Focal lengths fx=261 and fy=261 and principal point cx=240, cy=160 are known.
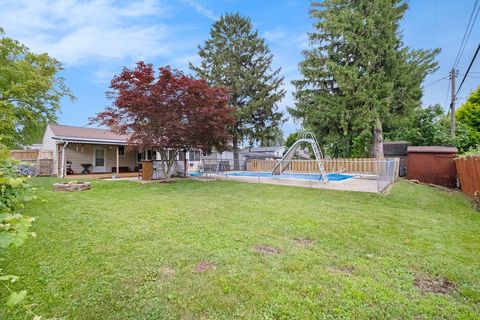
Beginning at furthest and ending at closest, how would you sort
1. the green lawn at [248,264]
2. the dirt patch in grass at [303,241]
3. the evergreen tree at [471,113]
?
1. the evergreen tree at [471,113]
2. the dirt patch in grass at [303,241]
3. the green lawn at [248,264]

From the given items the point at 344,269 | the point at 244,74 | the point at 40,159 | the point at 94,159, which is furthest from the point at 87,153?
the point at 344,269

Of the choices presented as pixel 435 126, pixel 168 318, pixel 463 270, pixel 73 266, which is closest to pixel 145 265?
pixel 73 266

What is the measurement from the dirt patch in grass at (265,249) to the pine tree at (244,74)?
713 inches

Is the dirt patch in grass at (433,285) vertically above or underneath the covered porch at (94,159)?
underneath

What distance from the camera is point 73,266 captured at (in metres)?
3.22

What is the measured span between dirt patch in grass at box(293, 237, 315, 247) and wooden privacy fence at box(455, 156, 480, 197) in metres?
6.64

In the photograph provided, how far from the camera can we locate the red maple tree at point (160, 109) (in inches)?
428

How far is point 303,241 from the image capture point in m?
4.27

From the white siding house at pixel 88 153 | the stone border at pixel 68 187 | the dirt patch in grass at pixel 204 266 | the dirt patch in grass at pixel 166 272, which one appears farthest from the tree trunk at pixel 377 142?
the dirt patch in grass at pixel 166 272

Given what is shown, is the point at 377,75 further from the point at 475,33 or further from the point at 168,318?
the point at 168,318

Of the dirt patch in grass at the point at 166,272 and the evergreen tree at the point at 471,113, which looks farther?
the evergreen tree at the point at 471,113

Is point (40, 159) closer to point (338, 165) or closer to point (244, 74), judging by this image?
point (244, 74)

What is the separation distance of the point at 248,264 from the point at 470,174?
9.20 meters

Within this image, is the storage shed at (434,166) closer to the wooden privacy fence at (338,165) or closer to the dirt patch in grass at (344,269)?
the wooden privacy fence at (338,165)
